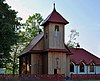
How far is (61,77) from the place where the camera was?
3212cm

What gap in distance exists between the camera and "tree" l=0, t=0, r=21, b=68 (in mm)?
29931

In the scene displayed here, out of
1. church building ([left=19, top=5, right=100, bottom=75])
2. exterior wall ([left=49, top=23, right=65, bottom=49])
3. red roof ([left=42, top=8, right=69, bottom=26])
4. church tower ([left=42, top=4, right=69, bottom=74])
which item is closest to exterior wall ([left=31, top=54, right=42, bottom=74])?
church building ([left=19, top=5, right=100, bottom=75])

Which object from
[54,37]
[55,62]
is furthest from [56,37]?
[55,62]

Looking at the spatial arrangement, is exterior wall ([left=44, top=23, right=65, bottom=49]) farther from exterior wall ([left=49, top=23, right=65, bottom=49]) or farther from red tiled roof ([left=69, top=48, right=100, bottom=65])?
red tiled roof ([left=69, top=48, right=100, bottom=65])

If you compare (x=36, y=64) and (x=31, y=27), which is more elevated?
(x=31, y=27)

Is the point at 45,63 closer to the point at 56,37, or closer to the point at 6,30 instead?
the point at 56,37

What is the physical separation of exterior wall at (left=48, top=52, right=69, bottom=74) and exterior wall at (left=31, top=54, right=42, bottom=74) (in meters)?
3.19

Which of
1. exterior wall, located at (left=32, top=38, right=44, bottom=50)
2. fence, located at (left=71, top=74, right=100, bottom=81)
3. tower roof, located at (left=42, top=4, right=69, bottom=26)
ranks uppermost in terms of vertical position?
tower roof, located at (left=42, top=4, right=69, bottom=26)

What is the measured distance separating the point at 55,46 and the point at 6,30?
10.2 meters

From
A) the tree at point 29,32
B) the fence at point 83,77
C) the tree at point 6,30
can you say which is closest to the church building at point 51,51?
the fence at point 83,77

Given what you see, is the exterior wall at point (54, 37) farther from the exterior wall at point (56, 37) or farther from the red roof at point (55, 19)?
the red roof at point (55, 19)

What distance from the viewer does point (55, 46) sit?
123ft

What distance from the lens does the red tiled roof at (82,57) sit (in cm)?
4597

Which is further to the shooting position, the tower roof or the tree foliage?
the tree foliage
